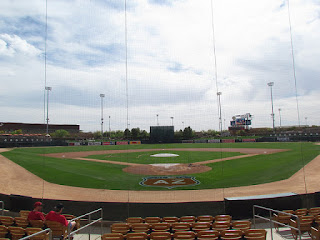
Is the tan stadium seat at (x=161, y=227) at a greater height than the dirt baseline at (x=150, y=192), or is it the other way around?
the tan stadium seat at (x=161, y=227)

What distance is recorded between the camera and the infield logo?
14.2 meters

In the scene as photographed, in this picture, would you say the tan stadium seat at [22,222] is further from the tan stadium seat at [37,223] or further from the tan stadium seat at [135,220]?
the tan stadium seat at [135,220]

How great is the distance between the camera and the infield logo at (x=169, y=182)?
1420cm

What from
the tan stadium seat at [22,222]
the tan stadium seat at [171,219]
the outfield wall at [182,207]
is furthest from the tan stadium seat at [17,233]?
the tan stadium seat at [171,219]

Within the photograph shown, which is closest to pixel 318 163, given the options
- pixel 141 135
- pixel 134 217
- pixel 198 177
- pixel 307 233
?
pixel 198 177

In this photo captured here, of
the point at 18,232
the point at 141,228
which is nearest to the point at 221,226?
the point at 141,228

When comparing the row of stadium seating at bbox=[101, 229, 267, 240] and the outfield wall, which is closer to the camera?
the row of stadium seating at bbox=[101, 229, 267, 240]

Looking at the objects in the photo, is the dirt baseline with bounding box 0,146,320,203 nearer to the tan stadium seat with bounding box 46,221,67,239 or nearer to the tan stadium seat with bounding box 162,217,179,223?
the tan stadium seat with bounding box 162,217,179,223

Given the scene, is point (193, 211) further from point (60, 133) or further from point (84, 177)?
point (60, 133)

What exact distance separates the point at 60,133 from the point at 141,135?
27667 mm

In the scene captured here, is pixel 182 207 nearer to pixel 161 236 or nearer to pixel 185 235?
pixel 185 235

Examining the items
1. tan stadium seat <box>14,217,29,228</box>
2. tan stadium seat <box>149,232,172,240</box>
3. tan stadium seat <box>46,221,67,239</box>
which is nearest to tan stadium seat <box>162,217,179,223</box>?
tan stadium seat <box>149,232,172,240</box>

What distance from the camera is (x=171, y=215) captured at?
7.56 m

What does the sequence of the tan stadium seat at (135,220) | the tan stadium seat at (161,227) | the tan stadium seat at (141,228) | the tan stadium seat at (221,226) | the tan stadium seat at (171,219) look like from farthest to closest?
the tan stadium seat at (135,220), the tan stadium seat at (171,219), the tan stadium seat at (221,226), the tan stadium seat at (141,228), the tan stadium seat at (161,227)
